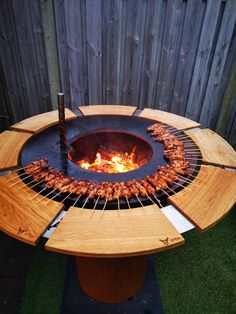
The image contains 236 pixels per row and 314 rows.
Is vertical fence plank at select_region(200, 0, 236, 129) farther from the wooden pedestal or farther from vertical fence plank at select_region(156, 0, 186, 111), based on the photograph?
the wooden pedestal

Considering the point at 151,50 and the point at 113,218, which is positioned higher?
the point at 151,50

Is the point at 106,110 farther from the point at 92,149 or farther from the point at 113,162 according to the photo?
the point at 113,162

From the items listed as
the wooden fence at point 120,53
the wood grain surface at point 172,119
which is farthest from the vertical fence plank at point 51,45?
the wood grain surface at point 172,119

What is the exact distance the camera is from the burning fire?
334 cm

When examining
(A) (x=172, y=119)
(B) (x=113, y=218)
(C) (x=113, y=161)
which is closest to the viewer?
(B) (x=113, y=218)

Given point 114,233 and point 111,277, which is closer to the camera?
point 114,233

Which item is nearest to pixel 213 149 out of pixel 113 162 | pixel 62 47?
pixel 113 162

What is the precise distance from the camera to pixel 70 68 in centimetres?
500

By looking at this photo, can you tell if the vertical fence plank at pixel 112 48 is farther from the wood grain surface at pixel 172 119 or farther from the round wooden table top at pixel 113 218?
the round wooden table top at pixel 113 218

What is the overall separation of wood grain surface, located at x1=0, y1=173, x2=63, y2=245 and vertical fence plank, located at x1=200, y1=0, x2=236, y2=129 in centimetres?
468

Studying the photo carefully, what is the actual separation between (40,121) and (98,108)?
3.26ft

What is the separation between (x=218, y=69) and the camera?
5223mm

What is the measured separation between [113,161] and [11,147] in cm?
137

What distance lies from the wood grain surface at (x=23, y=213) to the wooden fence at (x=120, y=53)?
10.9 ft
